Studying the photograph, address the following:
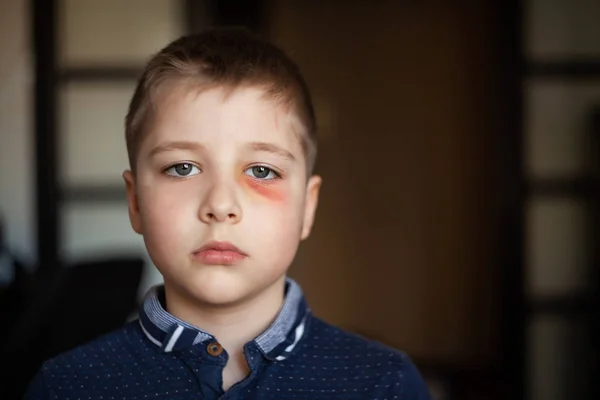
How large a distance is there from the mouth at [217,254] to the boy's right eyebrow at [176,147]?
11cm

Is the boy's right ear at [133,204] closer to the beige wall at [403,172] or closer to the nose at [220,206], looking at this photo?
the nose at [220,206]

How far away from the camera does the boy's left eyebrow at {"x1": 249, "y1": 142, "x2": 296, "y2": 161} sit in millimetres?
831

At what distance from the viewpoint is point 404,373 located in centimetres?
89

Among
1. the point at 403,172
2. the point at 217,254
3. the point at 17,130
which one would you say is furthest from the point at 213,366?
the point at 403,172

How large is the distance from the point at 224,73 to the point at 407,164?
3.56 metres

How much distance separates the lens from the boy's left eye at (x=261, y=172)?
2.74 ft

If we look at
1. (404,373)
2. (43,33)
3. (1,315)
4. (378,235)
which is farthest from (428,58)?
(404,373)

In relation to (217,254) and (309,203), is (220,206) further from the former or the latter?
(309,203)

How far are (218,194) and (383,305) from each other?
3677 millimetres

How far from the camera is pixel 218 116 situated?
0.82 m

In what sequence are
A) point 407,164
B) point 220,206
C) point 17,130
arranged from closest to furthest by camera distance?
point 220,206
point 17,130
point 407,164

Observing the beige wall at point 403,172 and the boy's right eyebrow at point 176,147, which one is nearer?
the boy's right eyebrow at point 176,147

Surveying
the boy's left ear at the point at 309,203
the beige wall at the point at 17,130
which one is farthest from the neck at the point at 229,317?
the beige wall at the point at 17,130

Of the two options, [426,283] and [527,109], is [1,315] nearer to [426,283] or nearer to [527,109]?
[527,109]
